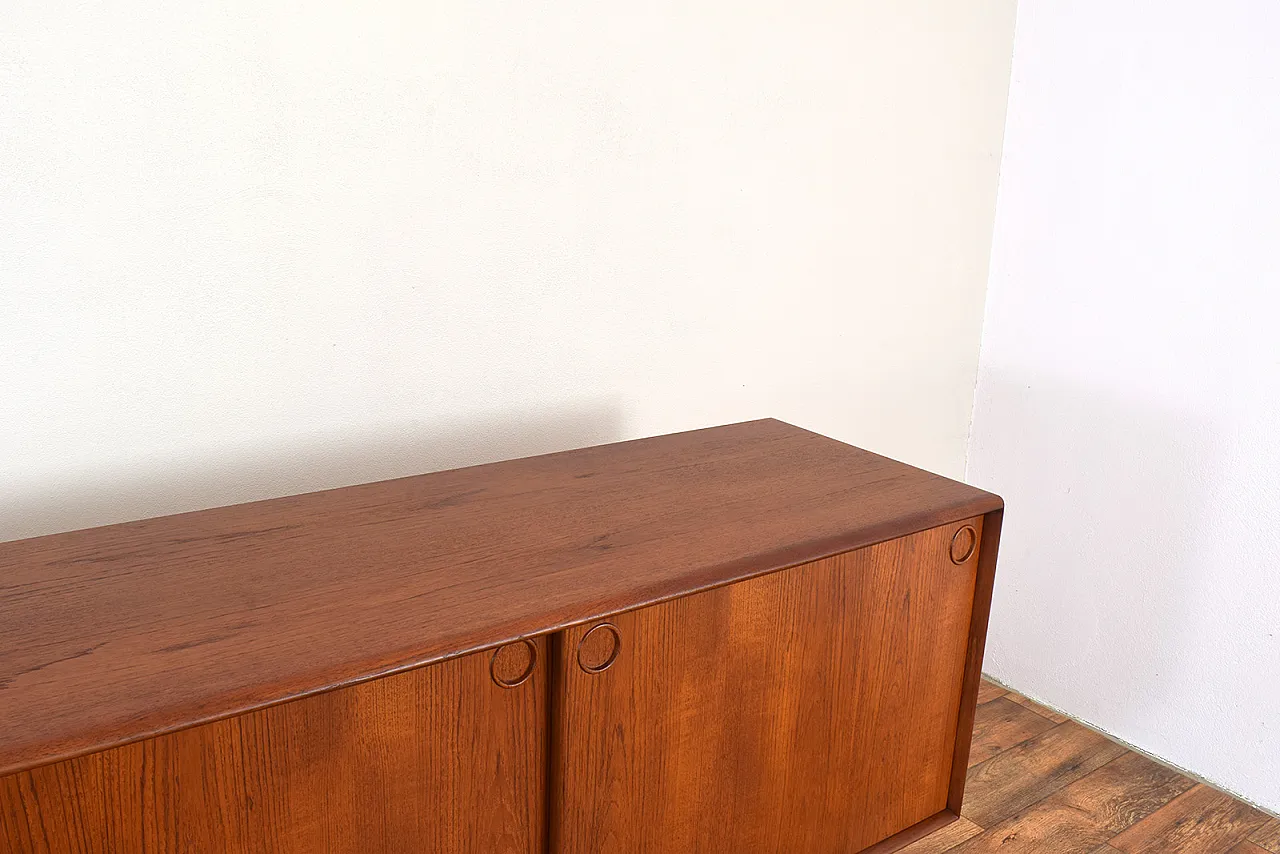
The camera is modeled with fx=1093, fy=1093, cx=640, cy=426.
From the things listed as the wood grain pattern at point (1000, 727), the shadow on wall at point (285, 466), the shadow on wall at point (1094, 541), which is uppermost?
the shadow on wall at point (285, 466)

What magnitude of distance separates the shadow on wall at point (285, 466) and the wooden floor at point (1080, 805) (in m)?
0.98

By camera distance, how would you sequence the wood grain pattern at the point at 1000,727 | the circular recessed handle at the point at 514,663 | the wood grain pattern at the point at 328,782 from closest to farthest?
1. the wood grain pattern at the point at 328,782
2. the circular recessed handle at the point at 514,663
3. the wood grain pattern at the point at 1000,727

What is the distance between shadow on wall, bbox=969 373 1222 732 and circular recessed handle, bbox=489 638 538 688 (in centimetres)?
153

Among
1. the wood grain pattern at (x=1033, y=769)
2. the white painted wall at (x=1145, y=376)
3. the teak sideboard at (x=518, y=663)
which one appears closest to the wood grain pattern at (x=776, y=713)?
the teak sideboard at (x=518, y=663)

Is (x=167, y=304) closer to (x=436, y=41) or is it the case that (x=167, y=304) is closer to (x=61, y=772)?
(x=436, y=41)

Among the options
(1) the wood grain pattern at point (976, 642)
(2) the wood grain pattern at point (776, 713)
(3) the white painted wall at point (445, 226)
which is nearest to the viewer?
(2) the wood grain pattern at point (776, 713)

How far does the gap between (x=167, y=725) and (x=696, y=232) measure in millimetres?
1240

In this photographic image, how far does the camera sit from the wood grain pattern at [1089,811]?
75.7 inches

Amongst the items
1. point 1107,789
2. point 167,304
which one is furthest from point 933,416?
point 167,304

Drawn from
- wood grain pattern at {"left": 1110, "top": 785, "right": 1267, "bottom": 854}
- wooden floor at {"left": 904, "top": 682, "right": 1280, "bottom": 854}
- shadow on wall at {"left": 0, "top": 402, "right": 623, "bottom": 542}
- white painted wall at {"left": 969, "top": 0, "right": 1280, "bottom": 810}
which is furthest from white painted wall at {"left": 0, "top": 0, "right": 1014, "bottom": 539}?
wood grain pattern at {"left": 1110, "top": 785, "right": 1267, "bottom": 854}

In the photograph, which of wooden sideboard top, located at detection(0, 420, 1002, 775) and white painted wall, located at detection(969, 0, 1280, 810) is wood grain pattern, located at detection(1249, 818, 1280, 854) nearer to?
white painted wall, located at detection(969, 0, 1280, 810)

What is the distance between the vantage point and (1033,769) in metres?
2.15

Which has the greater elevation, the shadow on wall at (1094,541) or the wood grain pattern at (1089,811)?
the shadow on wall at (1094,541)

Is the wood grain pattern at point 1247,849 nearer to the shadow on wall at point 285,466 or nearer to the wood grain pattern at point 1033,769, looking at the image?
the wood grain pattern at point 1033,769
